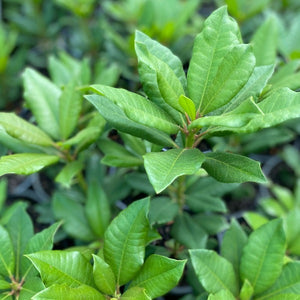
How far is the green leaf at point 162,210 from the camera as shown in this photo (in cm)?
106

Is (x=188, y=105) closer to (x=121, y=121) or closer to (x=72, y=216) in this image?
(x=121, y=121)

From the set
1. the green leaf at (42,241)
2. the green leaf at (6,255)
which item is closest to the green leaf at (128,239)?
the green leaf at (42,241)

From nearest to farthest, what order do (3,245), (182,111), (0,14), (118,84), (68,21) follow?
(182,111)
(3,245)
(118,84)
(68,21)
(0,14)

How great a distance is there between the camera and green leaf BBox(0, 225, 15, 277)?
34.2 inches

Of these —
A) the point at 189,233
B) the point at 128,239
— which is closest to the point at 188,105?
the point at 128,239

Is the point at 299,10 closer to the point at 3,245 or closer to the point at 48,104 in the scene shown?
the point at 48,104

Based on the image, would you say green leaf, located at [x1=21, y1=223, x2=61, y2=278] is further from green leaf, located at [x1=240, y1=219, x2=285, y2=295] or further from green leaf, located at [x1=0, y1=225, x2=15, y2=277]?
green leaf, located at [x1=240, y1=219, x2=285, y2=295]

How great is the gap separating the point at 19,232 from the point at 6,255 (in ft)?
0.31

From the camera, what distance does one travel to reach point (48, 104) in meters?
1.07

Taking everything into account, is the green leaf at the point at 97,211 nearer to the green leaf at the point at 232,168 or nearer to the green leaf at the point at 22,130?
the green leaf at the point at 22,130

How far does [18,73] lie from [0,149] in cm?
96

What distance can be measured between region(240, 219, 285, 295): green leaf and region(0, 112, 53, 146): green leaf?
55cm

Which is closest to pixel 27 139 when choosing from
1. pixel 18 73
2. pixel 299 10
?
pixel 18 73

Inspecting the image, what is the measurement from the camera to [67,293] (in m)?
0.71
